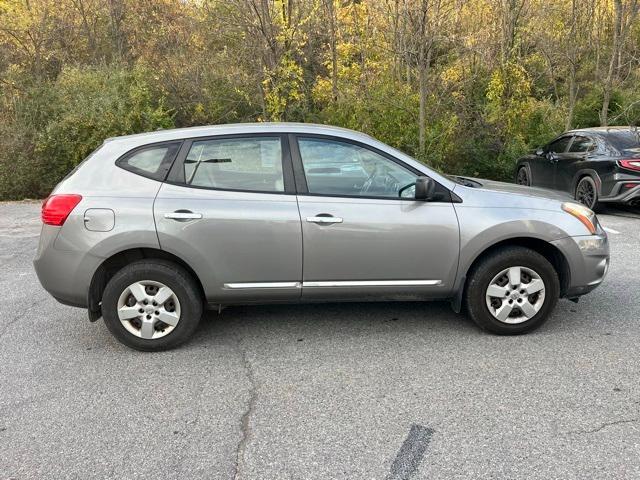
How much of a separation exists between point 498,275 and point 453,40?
32.5ft

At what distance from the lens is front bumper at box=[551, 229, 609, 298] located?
13.8ft

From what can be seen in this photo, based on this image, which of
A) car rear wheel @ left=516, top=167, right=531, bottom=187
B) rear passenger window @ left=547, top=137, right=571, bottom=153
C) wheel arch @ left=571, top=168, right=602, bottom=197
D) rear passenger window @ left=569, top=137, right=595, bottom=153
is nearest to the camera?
wheel arch @ left=571, top=168, right=602, bottom=197

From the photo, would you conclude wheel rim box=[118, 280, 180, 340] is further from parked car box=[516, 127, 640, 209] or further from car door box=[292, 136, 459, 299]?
parked car box=[516, 127, 640, 209]

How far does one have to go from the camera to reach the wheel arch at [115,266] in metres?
4.04

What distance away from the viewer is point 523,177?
1200cm

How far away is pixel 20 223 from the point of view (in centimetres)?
996

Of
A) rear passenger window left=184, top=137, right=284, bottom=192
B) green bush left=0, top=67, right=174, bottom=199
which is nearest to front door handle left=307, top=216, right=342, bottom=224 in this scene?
rear passenger window left=184, top=137, right=284, bottom=192

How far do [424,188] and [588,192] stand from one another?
273 inches

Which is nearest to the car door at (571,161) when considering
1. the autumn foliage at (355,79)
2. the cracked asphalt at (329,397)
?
the autumn foliage at (355,79)

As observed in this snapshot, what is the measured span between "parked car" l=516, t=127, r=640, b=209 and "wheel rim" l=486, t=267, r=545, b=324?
583 cm

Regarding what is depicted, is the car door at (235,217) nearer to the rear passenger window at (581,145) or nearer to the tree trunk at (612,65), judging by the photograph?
the rear passenger window at (581,145)

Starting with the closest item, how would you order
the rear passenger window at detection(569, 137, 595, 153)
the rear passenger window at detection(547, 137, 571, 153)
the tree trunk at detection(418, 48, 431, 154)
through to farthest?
the rear passenger window at detection(569, 137, 595, 153) → the rear passenger window at detection(547, 137, 571, 153) → the tree trunk at detection(418, 48, 431, 154)

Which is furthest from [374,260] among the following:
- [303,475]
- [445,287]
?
[303,475]

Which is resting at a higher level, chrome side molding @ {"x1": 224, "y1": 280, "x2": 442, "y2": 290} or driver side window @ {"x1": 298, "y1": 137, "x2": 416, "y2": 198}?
driver side window @ {"x1": 298, "y1": 137, "x2": 416, "y2": 198}
